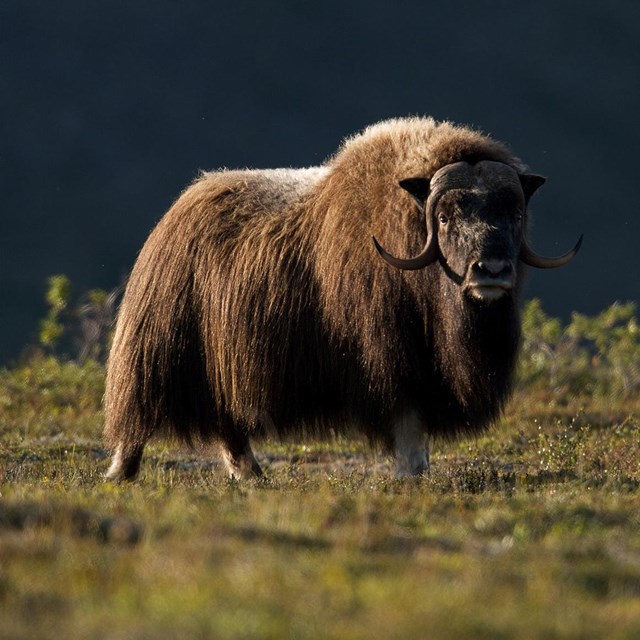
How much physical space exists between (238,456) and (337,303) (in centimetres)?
104

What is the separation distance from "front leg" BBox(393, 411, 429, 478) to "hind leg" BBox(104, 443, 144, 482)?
128 centimetres

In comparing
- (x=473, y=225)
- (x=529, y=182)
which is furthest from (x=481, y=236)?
(x=529, y=182)

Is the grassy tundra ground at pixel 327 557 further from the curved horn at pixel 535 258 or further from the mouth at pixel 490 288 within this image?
the curved horn at pixel 535 258

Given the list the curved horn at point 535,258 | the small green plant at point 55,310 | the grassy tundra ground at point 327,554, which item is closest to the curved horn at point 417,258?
the curved horn at point 535,258

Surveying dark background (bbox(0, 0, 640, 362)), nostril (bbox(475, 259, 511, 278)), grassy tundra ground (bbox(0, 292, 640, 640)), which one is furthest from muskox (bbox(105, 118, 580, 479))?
dark background (bbox(0, 0, 640, 362))

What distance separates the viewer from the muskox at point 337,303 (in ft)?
18.3

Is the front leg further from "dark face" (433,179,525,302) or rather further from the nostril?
the nostril

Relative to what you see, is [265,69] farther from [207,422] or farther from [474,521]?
[474,521]

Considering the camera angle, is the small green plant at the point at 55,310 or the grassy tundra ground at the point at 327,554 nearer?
the grassy tundra ground at the point at 327,554

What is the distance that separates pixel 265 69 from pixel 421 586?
34.3 meters

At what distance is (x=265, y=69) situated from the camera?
36.5m

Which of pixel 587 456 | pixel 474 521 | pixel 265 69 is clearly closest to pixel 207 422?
pixel 587 456

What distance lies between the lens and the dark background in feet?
98.1

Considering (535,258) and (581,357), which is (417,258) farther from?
(581,357)
